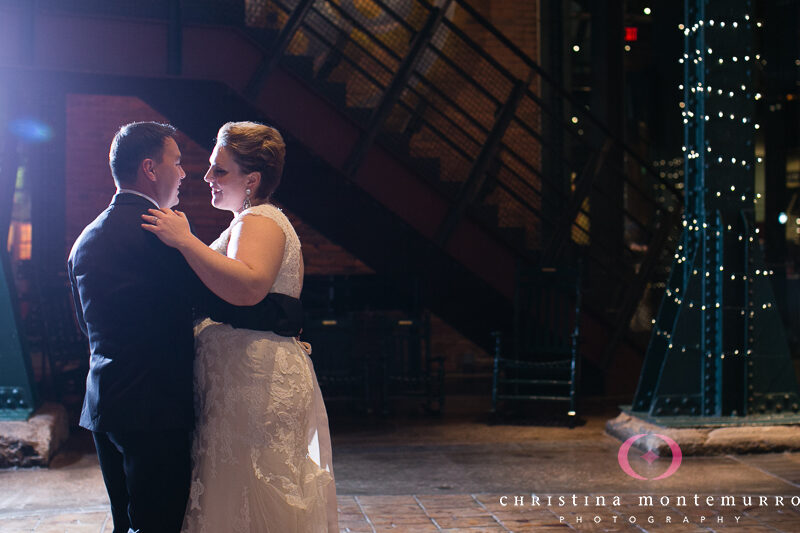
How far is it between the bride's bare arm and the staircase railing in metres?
3.81

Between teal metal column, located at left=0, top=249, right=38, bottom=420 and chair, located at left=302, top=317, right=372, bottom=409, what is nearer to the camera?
teal metal column, located at left=0, top=249, right=38, bottom=420

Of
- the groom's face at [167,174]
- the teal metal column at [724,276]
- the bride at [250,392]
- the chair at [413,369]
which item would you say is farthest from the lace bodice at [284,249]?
the chair at [413,369]

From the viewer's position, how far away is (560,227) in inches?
273

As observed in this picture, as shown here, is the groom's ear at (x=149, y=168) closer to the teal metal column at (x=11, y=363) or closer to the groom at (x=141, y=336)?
the groom at (x=141, y=336)

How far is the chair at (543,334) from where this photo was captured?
6484 mm

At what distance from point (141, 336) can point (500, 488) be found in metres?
2.77

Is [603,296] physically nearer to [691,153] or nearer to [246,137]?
[691,153]

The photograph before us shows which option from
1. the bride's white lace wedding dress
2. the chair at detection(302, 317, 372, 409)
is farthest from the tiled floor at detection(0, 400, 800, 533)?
the bride's white lace wedding dress

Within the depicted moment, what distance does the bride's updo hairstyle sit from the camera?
2512mm

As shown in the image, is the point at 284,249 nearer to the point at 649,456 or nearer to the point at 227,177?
the point at 227,177

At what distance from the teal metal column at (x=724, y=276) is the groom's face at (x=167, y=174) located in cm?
399

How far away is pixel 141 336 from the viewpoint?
228 centimetres

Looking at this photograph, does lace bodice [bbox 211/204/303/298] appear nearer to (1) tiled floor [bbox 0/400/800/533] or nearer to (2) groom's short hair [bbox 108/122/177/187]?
(2) groom's short hair [bbox 108/122/177/187]

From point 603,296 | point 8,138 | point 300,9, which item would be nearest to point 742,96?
point 603,296
